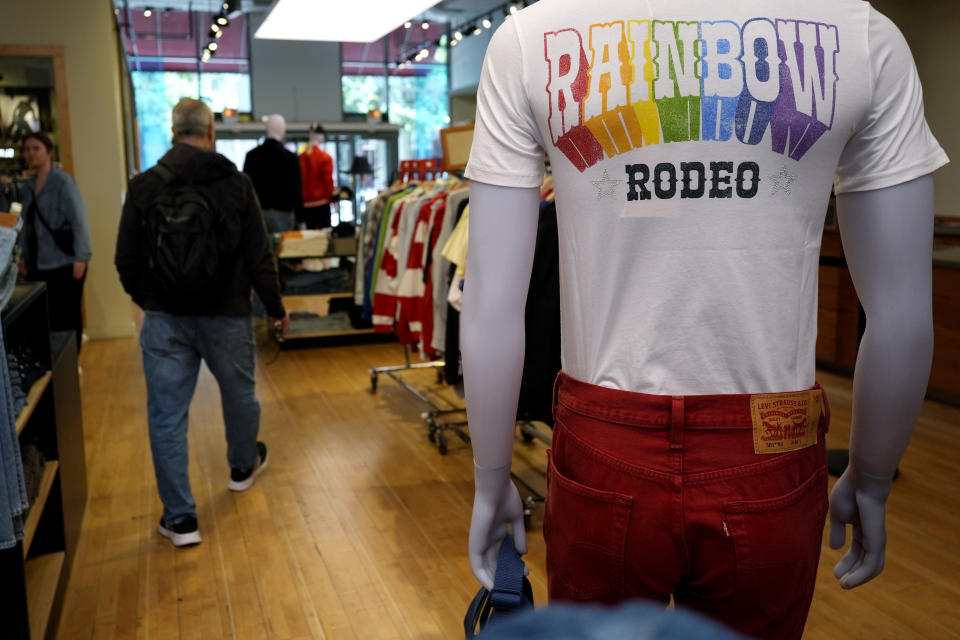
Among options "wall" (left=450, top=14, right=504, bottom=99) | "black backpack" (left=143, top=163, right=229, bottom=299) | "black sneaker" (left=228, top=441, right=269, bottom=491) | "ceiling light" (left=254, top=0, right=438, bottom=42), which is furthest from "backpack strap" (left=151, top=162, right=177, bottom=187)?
"wall" (left=450, top=14, right=504, bottom=99)

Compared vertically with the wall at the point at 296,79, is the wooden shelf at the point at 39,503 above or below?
below

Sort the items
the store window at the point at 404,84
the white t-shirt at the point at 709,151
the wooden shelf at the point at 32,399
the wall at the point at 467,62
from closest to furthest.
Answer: the white t-shirt at the point at 709,151, the wooden shelf at the point at 32,399, the wall at the point at 467,62, the store window at the point at 404,84

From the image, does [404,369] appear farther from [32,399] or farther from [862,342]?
[862,342]

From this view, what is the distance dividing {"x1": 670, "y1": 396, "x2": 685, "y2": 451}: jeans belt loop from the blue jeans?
2.52 meters

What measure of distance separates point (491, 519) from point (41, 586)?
2025mm

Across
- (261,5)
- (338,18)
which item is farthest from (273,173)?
(261,5)

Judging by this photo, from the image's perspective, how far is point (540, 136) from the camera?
1.13 m

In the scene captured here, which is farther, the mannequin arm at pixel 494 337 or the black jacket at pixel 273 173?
the black jacket at pixel 273 173

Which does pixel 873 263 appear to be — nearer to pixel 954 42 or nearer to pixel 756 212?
pixel 756 212

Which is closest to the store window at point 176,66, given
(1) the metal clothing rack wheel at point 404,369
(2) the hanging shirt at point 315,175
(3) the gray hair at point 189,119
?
(2) the hanging shirt at point 315,175

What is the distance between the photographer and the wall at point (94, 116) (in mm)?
7316

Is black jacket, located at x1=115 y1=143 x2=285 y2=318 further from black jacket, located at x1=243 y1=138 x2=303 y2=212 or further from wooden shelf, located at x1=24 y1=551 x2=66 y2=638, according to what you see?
black jacket, located at x1=243 y1=138 x2=303 y2=212

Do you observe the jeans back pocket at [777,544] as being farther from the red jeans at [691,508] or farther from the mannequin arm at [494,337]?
the mannequin arm at [494,337]

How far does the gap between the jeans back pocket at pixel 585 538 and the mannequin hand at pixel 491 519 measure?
0.08m
